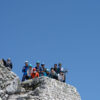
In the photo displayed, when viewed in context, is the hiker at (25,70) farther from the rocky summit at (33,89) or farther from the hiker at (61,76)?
the hiker at (61,76)

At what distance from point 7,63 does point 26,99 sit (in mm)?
4521

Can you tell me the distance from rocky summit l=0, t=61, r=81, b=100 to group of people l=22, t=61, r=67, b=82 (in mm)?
738

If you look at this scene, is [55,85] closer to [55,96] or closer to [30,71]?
[55,96]

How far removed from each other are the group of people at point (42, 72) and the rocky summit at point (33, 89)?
0.74 m

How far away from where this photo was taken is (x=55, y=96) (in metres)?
16.4

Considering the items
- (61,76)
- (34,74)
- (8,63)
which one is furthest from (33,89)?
(8,63)

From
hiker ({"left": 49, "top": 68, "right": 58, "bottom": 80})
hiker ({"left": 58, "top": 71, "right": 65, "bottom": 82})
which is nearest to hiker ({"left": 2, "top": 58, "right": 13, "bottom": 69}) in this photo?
hiker ({"left": 49, "top": 68, "right": 58, "bottom": 80})

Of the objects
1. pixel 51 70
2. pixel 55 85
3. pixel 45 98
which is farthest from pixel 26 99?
pixel 51 70

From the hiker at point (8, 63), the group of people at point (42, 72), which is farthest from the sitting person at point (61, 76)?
the hiker at point (8, 63)

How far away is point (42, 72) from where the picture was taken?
1873cm

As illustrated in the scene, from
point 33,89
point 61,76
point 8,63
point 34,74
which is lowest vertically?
point 33,89

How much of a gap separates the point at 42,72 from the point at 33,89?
206cm

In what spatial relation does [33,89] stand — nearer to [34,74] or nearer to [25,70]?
[34,74]

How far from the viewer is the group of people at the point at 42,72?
18.3 metres
